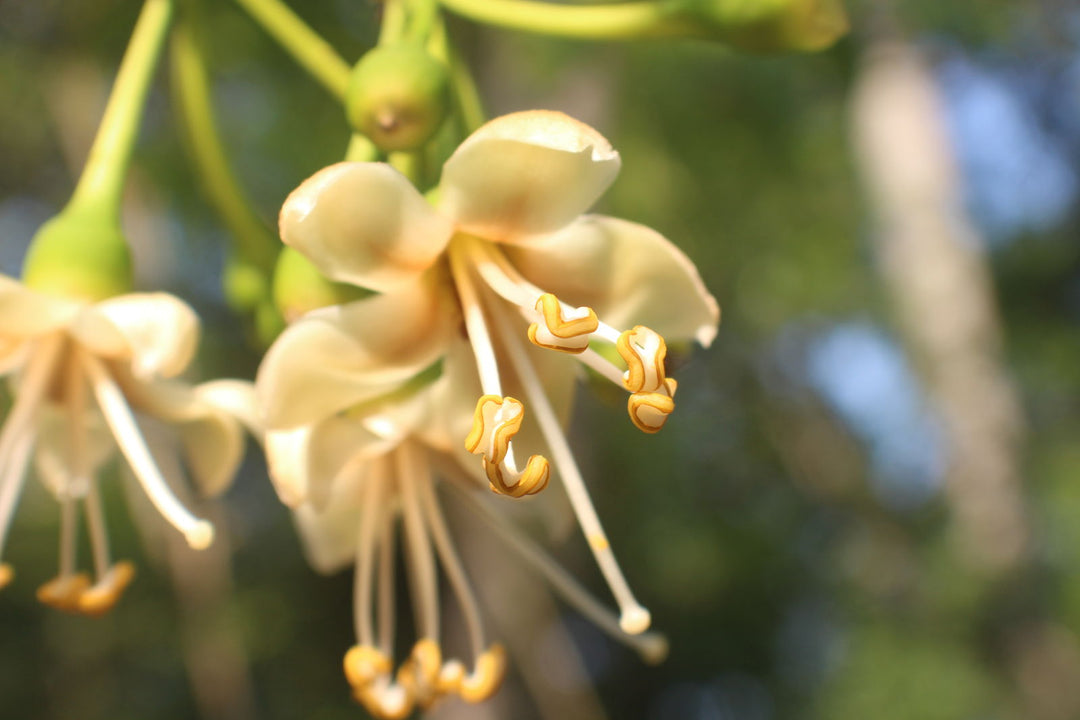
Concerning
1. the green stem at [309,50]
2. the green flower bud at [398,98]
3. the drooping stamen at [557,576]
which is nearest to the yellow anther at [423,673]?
the drooping stamen at [557,576]

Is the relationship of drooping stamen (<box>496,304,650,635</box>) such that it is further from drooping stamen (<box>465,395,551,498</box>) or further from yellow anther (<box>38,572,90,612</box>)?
yellow anther (<box>38,572,90,612</box>)

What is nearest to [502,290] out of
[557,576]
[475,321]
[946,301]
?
[475,321]

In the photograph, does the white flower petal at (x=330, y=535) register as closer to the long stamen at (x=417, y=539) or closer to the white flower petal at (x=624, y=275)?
the long stamen at (x=417, y=539)

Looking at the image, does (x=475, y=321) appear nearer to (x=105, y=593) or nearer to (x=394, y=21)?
(x=394, y=21)

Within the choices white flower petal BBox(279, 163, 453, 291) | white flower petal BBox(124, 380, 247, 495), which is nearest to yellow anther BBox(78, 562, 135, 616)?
white flower petal BBox(124, 380, 247, 495)

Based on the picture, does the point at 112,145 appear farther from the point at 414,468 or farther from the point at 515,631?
the point at 515,631

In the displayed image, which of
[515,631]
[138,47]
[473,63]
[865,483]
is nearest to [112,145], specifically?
[138,47]
